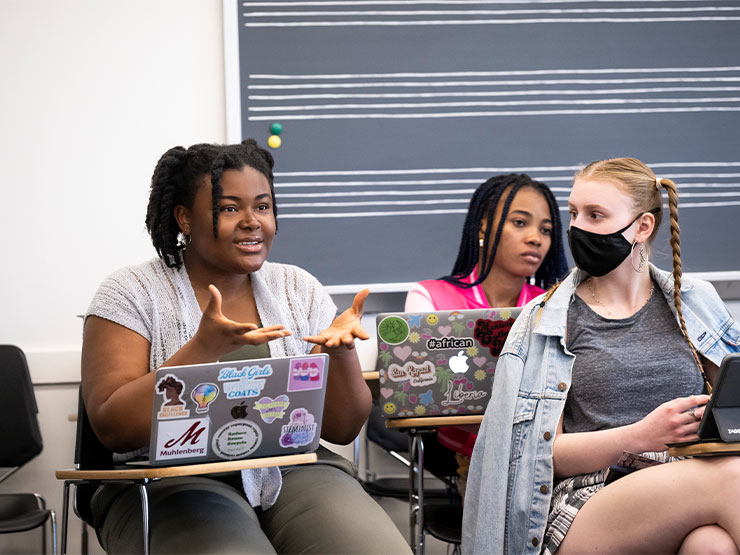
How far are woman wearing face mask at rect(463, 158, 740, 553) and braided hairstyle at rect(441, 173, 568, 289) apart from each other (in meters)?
0.71

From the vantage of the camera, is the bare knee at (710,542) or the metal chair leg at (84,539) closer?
the bare knee at (710,542)

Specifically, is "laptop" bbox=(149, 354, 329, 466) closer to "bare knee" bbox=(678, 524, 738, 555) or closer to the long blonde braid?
"bare knee" bbox=(678, 524, 738, 555)

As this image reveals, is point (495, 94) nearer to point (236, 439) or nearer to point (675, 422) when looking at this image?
point (675, 422)

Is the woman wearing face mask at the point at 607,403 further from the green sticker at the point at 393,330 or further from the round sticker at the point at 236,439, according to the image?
the round sticker at the point at 236,439

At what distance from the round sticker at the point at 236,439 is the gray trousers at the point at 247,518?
15 centimetres

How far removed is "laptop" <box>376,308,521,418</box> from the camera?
2.13 metres

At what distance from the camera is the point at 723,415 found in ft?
5.15

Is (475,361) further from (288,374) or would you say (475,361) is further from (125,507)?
(125,507)

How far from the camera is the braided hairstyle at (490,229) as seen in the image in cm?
278

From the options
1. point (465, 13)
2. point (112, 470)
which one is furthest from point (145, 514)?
point (465, 13)

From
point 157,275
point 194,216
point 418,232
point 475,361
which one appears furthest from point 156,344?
point 418,232

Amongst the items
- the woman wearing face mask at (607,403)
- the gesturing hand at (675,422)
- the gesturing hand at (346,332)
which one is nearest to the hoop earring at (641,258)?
the woman wearing face mask at (607,403)

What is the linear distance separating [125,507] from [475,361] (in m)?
0.91

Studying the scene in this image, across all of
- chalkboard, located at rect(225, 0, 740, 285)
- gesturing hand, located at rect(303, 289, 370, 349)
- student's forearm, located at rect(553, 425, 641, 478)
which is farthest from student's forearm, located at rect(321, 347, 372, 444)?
chalkboard, located at rect(225, 0, 740, 285)
